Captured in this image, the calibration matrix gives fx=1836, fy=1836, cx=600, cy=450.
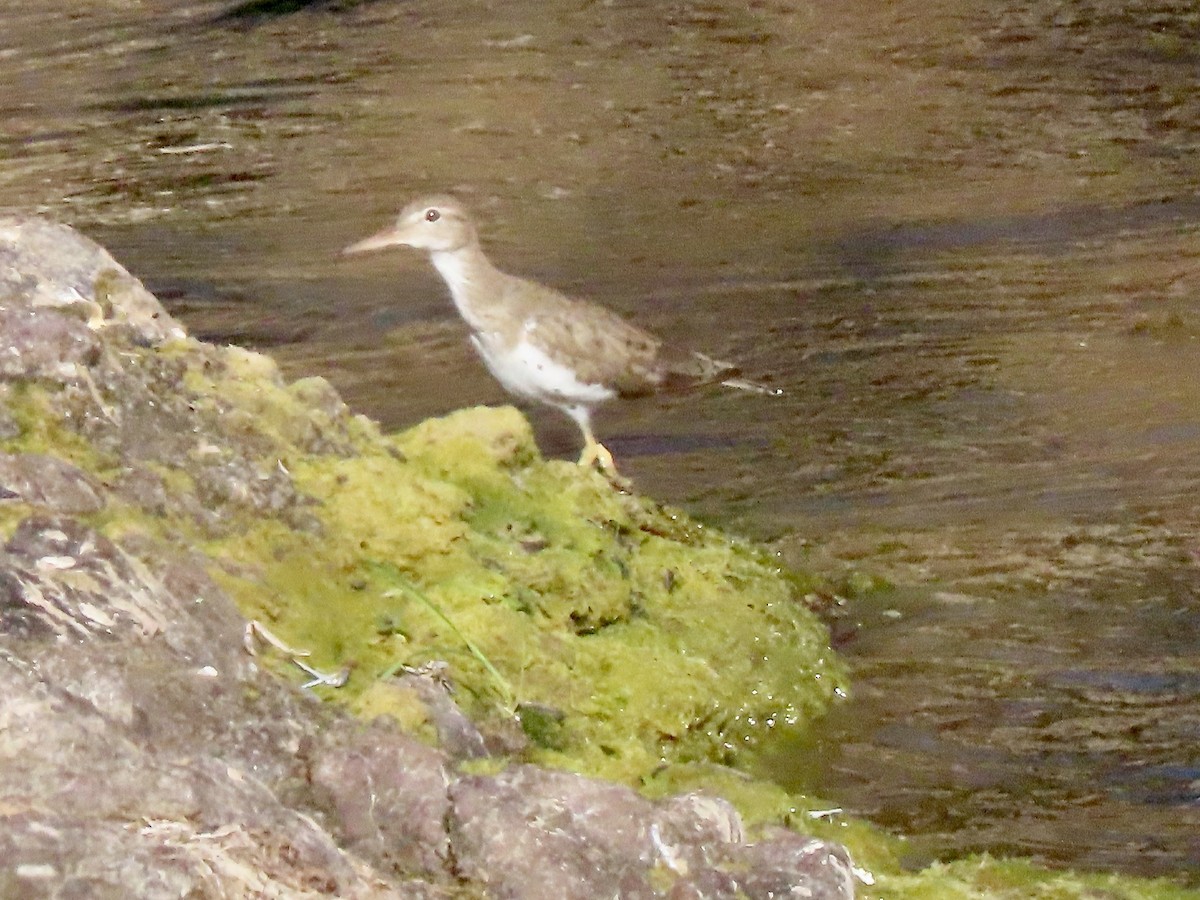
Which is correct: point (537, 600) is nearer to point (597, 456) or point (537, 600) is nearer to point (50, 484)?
point (50, 484)

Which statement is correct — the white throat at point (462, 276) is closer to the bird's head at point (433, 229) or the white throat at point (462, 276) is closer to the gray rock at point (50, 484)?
the bird's head at point (433, 229)

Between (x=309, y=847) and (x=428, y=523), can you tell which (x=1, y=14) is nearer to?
(x=428, y=523)

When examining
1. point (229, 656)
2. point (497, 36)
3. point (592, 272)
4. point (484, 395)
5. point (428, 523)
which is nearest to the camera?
point (229, 656)

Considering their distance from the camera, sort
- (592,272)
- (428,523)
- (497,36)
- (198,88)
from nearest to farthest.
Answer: (428,523) < (592,272) < (198,88) < (497,36)

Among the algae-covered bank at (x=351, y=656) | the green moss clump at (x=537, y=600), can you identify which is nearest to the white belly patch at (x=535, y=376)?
the algae-covered bank at (x=351, y=656)

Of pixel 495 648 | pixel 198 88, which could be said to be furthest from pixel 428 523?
pixel 198 88

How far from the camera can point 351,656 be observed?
418 centimetres

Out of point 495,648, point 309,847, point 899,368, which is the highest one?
point 309,847

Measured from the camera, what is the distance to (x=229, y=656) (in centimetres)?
362

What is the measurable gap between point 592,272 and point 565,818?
20.6 feet


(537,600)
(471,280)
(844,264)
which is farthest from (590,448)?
(844,264)

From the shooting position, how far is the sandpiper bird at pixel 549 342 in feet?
22.8

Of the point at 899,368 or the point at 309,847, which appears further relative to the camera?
the point at 899,368

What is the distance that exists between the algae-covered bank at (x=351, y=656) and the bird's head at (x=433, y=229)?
175cm
